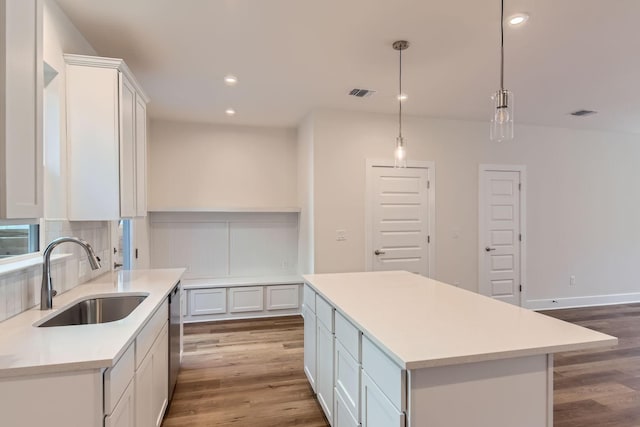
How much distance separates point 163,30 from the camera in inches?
95.7

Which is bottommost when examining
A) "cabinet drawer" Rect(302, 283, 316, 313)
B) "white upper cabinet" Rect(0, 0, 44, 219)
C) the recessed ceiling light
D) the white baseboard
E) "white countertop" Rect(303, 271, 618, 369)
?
the white baseboard

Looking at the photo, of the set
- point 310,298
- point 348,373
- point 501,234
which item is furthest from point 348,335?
point 501,234

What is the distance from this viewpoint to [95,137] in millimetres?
2295

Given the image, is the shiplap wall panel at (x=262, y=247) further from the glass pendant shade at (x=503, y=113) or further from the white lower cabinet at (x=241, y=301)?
the glass pendant shade at (x=503, y=113)

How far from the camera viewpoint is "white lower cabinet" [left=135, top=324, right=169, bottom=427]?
1.68 m

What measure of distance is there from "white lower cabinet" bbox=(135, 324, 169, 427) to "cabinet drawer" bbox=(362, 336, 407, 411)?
3.63 feet

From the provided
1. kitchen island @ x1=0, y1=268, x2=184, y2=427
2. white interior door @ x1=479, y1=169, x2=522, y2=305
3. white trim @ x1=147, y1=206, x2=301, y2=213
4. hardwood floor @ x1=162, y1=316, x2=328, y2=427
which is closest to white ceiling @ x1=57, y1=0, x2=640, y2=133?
white interior door @ x1=479, y1=169, x2=522, y2=305

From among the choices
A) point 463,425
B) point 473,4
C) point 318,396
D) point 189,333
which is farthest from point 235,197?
point 463,425

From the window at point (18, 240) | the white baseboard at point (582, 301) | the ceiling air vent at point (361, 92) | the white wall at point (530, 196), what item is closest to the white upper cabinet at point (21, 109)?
the window at point (18, 240)

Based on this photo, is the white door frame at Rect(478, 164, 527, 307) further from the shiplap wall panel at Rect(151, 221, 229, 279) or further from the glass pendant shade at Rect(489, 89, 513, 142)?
the shiplap wall panel at Rect(151, 221, 229, 279)

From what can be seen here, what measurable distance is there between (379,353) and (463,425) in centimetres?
40

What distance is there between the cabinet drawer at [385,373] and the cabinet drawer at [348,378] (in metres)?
0.14

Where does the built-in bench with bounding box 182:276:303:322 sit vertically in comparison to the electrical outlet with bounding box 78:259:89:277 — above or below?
below

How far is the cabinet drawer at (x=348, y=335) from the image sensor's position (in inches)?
66.7
